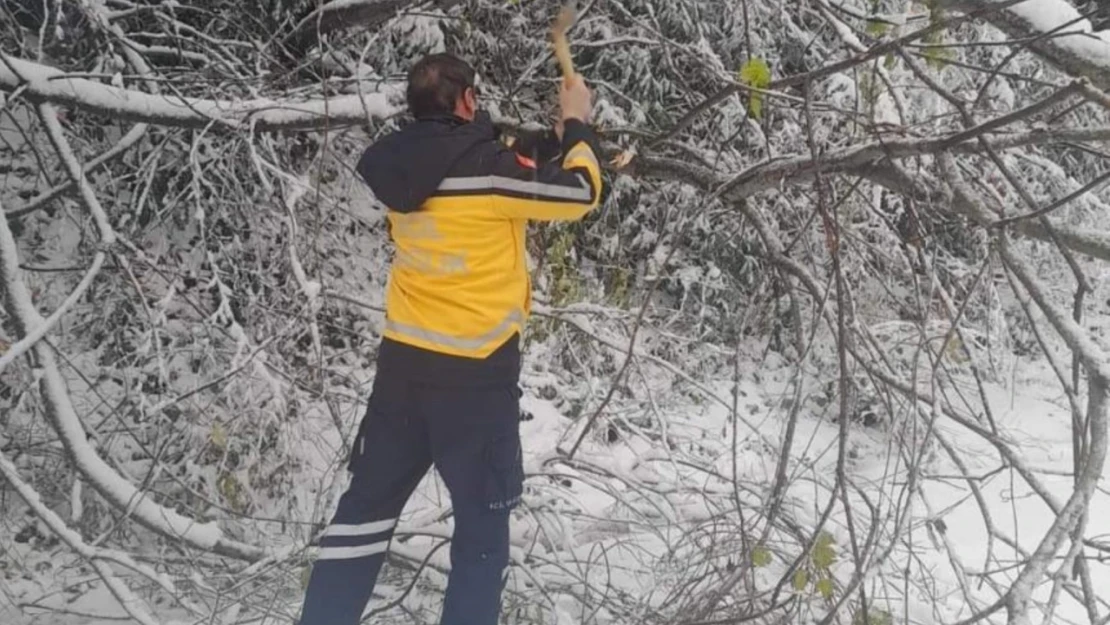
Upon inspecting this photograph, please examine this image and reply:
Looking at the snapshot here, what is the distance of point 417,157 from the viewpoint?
2223 mm

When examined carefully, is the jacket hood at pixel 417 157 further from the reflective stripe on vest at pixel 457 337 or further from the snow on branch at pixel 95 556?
the snow on branch at pixel 95 556

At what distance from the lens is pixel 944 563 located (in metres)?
4.54

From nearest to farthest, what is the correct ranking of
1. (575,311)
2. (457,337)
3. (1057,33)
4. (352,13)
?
(1057,33)
(457,337)
(352,13)
(575,311)

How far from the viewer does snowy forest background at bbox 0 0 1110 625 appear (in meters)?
2.10

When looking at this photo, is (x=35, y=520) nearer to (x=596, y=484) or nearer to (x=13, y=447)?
(x=13, y=447)

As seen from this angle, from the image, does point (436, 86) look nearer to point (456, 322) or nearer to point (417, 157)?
point (417, 157)

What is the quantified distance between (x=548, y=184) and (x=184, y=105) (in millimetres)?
1748

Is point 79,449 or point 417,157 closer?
point 417,157

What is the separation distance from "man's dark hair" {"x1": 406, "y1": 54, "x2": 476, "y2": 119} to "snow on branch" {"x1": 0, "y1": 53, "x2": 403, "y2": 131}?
2.02ft

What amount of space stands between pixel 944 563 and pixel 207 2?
4889 millimetres

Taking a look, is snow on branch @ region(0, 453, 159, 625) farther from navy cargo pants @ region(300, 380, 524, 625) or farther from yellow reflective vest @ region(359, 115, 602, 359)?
yellow reflective vest @ region(359, 115, 602, 359)

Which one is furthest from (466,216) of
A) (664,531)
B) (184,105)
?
(664,531)

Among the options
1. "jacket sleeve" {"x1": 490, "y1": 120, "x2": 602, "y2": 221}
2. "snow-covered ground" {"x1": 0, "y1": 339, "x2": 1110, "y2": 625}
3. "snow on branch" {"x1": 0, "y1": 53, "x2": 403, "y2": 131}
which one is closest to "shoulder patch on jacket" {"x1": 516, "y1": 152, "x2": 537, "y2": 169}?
"jacket sleeve" {"x1": 490, "y1": 120, "x2": 602, "y2": 221}

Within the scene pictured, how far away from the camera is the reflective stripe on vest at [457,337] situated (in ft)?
7.57
